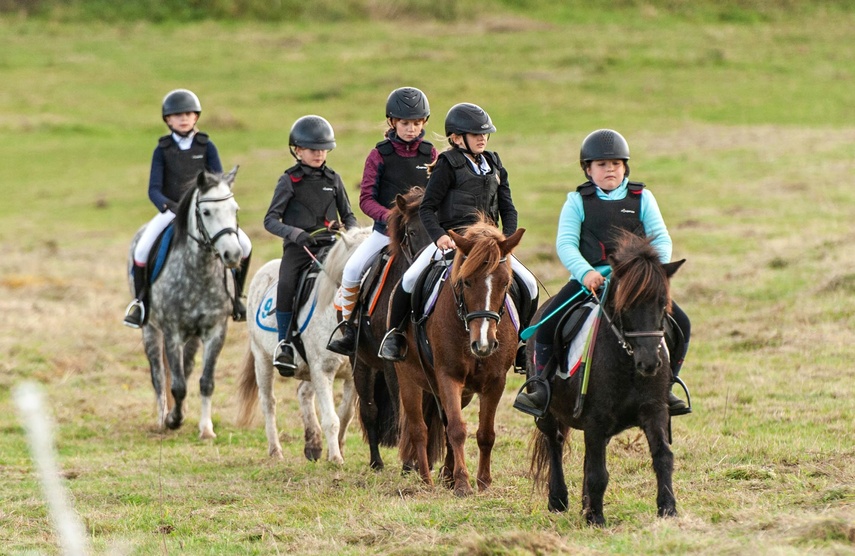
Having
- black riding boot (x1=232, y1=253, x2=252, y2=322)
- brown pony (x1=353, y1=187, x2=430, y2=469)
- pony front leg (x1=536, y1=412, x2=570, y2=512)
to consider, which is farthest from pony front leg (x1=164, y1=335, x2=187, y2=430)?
pony front leg (x1=536, y1=412, x2=570, y2=512)

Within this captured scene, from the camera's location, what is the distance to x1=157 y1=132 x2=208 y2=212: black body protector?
1238 cm

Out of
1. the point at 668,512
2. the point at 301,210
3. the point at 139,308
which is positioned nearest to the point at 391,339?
the point at 301,210

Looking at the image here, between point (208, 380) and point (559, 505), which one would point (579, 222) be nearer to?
point (559, 505)

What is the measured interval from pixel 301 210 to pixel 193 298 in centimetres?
196

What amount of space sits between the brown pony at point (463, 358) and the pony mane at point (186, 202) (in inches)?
132

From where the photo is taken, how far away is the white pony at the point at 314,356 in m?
10.1

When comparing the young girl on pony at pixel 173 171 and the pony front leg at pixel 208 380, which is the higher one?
the young girl on pony at pixel 173 171

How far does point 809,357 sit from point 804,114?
26735mm

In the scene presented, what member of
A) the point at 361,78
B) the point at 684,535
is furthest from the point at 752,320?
the point at 361,78

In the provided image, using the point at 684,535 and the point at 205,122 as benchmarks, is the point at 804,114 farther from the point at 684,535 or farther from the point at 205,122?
the point at 684,535

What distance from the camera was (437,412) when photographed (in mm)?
9352

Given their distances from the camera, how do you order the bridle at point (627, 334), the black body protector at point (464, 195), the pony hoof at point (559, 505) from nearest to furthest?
the bridle at point (627, 334)
the pony hoof at point (559, 505)
the black body protector at point (464, 195)

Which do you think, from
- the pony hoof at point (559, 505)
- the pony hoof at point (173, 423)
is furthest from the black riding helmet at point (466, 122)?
the pony hoof at point (173, 423)

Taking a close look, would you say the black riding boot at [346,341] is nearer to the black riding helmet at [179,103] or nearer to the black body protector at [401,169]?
the black body protector at [401,169]
